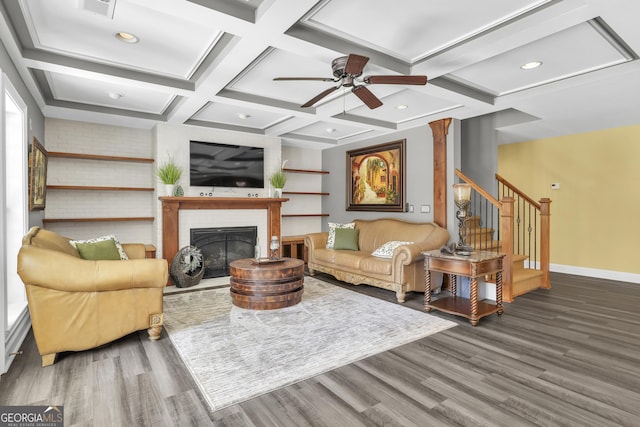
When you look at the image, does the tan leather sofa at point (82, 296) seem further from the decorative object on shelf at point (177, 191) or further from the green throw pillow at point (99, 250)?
the decorative object on shelf at point (177, 191)

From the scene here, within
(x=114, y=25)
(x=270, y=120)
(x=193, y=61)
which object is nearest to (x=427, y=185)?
(x=270, y=120)

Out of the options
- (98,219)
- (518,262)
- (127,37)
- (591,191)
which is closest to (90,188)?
(98,219)

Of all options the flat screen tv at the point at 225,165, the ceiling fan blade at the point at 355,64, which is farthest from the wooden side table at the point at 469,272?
the flat screen tv at the point at 225,165

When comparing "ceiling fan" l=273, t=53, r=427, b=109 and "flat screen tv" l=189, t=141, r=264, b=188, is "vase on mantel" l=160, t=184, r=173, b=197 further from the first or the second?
"ceiling fan" l=273, t=53, r=427, b=109

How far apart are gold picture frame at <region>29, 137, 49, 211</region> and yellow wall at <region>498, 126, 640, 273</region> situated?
7791 mm

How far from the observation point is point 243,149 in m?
6.12

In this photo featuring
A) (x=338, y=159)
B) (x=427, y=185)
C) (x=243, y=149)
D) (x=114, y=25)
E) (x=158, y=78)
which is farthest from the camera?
(x=338, y=159)

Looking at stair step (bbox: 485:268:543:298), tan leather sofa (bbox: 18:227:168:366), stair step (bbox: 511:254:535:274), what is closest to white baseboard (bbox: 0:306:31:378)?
tan leather sofa (bbox: 18:227:168:366)

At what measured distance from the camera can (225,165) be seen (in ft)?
19.5

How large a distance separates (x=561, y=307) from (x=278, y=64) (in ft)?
14.3

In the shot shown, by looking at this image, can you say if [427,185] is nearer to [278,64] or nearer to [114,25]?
[278,64]

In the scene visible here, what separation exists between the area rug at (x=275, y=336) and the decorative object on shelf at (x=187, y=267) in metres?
0.52

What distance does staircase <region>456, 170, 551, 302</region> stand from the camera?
4336 millimetres

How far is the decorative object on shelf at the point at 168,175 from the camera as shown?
5.25m
